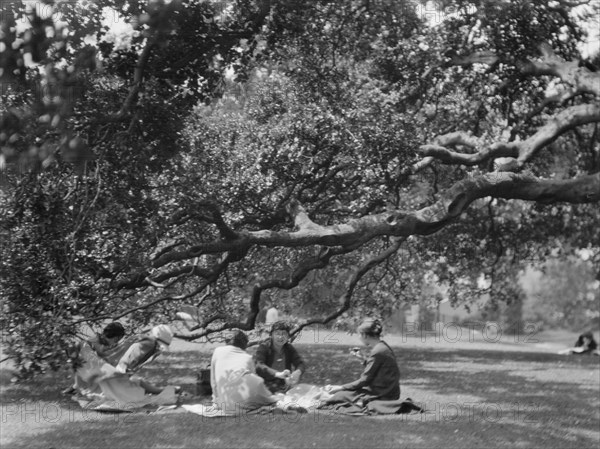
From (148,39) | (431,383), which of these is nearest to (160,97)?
(148,39)

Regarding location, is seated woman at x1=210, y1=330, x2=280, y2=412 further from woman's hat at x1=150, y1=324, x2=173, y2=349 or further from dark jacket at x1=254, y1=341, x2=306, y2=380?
woman's hat at x1=150, y1=324, x2=173, y2=349

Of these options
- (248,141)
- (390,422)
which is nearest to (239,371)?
(390,422)

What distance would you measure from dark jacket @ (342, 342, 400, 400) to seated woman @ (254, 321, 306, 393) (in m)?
1.11

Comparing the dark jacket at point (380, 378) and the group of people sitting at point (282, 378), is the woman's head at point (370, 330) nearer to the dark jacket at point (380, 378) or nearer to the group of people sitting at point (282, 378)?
the group of people sitting at point (282, 378)

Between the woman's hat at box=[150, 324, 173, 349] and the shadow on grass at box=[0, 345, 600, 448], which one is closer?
the shadow on grass at box=[0, 345, 600, 448]

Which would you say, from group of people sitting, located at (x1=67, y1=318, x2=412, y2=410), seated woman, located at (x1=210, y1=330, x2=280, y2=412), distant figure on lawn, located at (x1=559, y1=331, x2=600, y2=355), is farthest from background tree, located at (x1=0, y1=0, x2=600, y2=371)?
distant figure on lawn, located at (x1=559, y1=331, x2=600, y2=355)

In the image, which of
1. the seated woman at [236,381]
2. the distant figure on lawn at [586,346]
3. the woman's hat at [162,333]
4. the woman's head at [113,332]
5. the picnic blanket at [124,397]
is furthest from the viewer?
the distant figure on lawn at [586,346]

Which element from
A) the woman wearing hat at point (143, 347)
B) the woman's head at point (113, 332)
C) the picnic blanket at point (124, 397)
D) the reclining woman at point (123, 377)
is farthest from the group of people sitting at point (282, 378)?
the woman's head at point (113, 332)

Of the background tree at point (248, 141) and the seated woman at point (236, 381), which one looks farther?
the seated woman at point (236, 381)

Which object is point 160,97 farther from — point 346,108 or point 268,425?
point 268,425

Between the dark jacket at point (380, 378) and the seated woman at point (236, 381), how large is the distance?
1256 millimetres

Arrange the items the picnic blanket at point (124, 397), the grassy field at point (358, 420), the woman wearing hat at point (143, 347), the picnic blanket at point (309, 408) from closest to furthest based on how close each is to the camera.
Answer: the grassy field at point (358, 420), the picnic blanket at point (309, 408), the picnic blanket at point (124, 397), the woman wearing hat at point (143, 347)

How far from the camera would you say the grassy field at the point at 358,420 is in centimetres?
1042

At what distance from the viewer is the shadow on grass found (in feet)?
34.2
